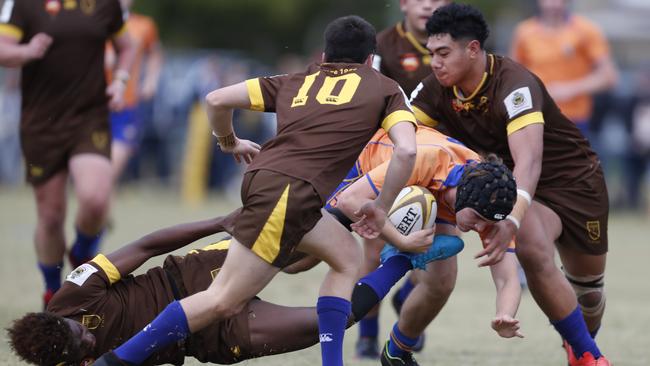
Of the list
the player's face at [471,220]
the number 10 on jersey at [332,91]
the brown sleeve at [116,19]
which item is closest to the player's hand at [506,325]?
the player's face at [471,220]

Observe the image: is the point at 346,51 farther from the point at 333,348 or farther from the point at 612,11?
the point at 612,11

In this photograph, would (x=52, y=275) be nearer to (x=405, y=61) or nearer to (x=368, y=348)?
(x=368, y=348)

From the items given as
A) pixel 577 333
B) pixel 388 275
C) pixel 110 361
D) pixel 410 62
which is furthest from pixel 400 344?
pixel 410 62

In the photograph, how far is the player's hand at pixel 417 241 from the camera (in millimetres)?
5445

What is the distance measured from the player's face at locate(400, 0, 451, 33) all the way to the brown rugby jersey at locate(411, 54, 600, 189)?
87 cm

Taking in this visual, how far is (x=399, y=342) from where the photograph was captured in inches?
244

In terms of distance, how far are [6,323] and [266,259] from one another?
263 cm

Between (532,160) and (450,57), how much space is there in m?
0.65

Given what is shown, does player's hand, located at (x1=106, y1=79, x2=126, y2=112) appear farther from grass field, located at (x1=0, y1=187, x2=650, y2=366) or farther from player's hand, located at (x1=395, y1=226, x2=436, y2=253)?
player's hand, located at (x1=395, y1=226, x2=436, y2=253)

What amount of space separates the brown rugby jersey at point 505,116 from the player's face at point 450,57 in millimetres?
142

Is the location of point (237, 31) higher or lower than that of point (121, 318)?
lower

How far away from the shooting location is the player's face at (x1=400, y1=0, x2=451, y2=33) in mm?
7074

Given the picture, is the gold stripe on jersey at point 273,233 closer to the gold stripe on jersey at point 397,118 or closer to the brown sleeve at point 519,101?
the gold stripe on jersey at point 397,118

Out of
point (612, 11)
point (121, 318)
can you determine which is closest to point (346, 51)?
point (121, 318)
